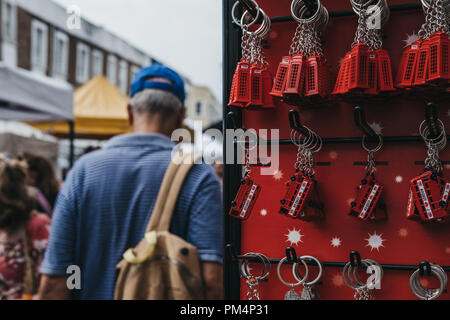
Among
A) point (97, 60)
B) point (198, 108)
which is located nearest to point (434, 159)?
point (198, 108)

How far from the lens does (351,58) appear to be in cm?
134

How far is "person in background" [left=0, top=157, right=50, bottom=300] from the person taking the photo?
2.91 m

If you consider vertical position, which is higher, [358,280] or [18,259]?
[358,280]

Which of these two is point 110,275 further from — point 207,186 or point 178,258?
point 207,186

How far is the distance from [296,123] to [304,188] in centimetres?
18

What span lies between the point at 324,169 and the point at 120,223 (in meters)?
0.94

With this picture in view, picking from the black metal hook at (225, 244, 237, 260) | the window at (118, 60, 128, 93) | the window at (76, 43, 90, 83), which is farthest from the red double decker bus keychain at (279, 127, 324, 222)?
the window at (76, 43, 90, 83)

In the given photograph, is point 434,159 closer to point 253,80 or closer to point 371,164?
point 371,164

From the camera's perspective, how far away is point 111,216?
206 cm

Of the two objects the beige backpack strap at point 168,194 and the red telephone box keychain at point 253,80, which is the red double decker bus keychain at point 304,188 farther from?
the beige backpack strap at point 168,194

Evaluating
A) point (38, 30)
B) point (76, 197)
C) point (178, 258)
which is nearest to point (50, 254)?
point (76, 197)

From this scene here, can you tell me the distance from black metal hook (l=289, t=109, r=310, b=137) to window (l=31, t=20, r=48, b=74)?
15885 mm

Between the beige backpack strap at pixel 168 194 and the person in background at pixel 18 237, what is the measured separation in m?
1.29

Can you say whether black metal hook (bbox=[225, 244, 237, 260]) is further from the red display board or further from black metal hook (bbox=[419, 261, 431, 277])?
black metal hook (bbox=[419, 261, 431, 277])
